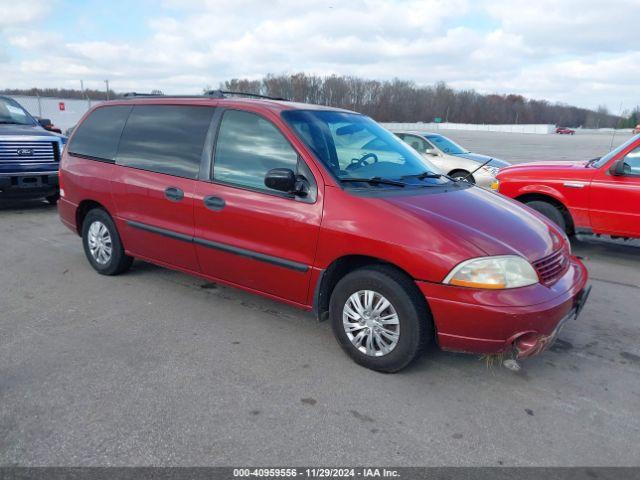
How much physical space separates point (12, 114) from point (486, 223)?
9408 millimetres

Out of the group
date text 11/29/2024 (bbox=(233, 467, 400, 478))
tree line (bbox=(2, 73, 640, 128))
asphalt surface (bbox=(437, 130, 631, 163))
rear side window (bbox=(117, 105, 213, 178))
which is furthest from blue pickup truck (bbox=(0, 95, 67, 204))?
tree line (bbox=(2, 73, 640, 128))

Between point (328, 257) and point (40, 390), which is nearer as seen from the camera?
point (40, 390)

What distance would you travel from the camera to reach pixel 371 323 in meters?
3.29

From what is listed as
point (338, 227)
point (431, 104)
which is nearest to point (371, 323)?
point (338, 227)

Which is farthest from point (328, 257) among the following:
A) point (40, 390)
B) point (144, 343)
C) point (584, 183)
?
point (584, 183)

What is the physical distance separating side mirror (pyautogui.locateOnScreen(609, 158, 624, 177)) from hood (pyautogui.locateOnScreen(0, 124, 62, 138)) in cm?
882

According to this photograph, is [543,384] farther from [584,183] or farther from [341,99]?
[341,99]

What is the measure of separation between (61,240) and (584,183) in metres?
6.82

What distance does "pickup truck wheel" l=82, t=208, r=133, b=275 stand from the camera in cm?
503

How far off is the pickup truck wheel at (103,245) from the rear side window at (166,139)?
70cm

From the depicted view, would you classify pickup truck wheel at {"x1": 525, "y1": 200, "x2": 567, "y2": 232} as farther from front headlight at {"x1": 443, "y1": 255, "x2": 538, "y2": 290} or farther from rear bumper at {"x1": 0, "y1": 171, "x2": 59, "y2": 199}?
rear bumper at {"x1": 0, "y1": 171, "x2": 59, "y2": 199}

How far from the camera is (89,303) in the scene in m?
4.49

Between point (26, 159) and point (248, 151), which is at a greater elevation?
point (248, 151)

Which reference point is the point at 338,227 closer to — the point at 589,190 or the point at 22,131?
the point at 589,190
